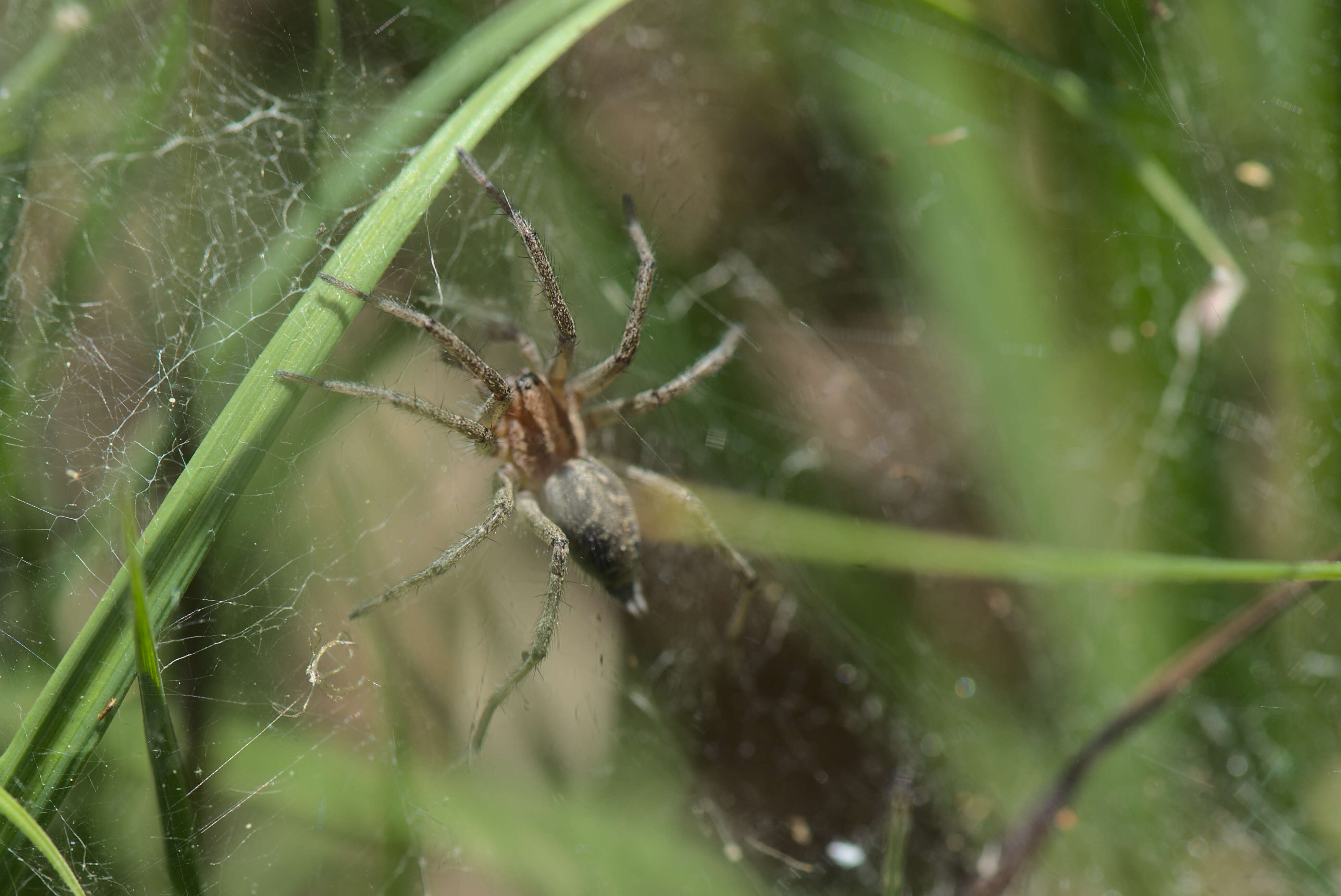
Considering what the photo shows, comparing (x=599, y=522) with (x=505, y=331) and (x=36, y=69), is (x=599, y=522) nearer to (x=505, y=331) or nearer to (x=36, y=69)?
(x=505, y=331)

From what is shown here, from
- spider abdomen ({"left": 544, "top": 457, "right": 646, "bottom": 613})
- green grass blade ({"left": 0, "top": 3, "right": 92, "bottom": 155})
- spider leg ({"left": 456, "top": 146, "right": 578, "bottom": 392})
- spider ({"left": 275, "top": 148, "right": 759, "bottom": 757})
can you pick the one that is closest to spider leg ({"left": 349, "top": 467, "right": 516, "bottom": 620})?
spider ({"left": 275, "top": 148, "right": 759, "bottom": 757})

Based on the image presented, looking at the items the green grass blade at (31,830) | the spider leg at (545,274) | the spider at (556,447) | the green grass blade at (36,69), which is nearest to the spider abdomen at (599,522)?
the spider at (556,447)

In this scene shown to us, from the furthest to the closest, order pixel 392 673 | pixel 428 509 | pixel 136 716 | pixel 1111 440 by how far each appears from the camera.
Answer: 1. pixel 1111 440
2. pixel 428 509
3. pixel 392 673
4. pixel 136 716

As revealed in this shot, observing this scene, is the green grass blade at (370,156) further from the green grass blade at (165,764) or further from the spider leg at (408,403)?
the green grass blade at (165,764)

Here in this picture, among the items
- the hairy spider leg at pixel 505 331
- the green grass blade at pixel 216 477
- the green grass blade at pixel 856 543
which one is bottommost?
the green grass blade at pixel 856 543

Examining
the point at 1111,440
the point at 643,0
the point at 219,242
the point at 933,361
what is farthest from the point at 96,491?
the point at 1111,440

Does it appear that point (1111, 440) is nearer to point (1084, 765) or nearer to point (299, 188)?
point (1084, 765)

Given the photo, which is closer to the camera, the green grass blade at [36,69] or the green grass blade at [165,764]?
the green grass blade at [165,764]
